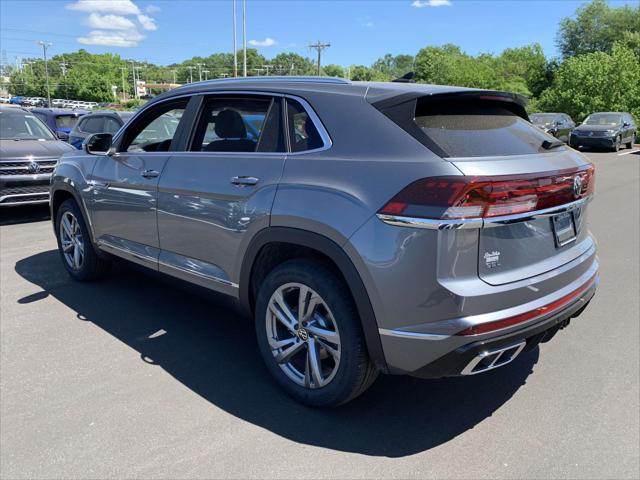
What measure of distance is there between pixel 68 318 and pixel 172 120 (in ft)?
6.14

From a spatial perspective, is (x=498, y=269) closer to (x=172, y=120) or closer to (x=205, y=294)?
(x=205, y=294)

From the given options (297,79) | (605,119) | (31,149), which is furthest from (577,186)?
(605,119)

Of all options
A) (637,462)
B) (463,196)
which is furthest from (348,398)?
(637,462)

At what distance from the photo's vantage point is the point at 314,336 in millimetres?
2969

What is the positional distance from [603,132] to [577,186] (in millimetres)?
22298

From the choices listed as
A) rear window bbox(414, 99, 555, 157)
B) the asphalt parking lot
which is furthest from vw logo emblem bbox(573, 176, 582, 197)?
the asphalt parking lot

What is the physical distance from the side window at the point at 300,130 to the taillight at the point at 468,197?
0.72m

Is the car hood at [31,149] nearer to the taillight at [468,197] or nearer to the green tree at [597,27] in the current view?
the taillight at [468,197]

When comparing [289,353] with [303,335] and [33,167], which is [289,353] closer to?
[303,335]

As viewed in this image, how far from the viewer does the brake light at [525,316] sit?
7.94 feet

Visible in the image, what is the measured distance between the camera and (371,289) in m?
2.56

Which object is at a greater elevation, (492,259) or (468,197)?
(468,197)

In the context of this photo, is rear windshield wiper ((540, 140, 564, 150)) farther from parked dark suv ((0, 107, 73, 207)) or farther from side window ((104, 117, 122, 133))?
side window ((104, 117, 122, 133))

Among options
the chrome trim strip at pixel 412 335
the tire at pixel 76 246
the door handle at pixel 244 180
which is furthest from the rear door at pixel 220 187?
the tire at pixel 76 246
